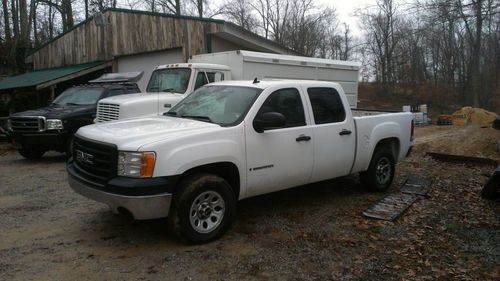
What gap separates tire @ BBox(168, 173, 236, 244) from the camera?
466 centimetres

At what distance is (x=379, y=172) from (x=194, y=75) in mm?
5125

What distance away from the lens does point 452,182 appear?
27.5 ft

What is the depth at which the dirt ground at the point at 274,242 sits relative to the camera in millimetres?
4301

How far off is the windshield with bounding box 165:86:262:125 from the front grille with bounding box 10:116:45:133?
5539 millimetres

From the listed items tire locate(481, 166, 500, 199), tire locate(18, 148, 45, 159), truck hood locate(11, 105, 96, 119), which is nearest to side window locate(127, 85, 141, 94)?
truck hood locate(11, 105, 96, 119)

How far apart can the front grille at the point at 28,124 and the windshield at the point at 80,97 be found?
1345mm

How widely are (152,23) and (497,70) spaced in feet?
140

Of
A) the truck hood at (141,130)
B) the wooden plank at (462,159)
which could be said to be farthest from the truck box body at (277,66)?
the truck hood at (141,130)

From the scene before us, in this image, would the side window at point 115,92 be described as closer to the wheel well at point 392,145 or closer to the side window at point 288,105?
the side window at point 288,105

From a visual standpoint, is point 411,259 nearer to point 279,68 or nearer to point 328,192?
point 328,192

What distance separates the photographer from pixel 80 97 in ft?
38.4

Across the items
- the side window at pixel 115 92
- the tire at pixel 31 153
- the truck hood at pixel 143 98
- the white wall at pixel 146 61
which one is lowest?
the tire at pixel 31 153

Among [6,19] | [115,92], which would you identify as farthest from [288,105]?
[6,19]

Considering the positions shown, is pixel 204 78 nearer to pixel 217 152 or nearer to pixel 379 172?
pixel 379 172
